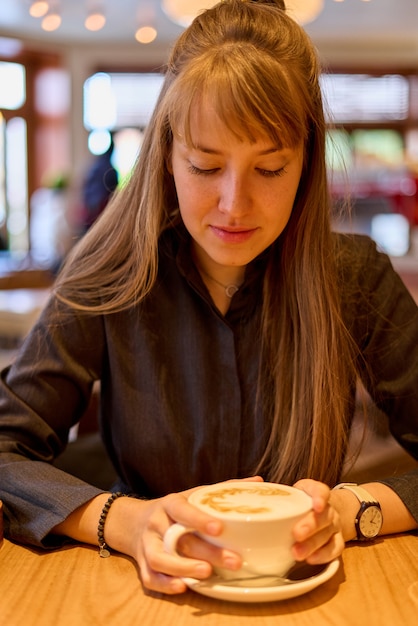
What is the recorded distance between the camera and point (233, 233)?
1143 millimetres

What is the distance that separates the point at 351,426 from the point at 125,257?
0.45 meters

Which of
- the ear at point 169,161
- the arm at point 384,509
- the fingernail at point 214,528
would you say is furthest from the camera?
the ear at point 169,161

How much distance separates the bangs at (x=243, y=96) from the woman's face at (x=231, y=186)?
0.01m

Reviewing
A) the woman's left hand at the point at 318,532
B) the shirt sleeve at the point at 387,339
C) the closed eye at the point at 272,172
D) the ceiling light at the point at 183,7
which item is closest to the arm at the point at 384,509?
the woman's left hand at the point at 318,532

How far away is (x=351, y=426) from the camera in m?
1.30

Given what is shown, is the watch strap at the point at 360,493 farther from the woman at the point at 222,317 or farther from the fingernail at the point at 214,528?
the fingernail at the point at 214,528

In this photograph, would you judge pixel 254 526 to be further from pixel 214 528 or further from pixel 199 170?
pixel 199 170

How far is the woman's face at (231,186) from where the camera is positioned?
1.09 m

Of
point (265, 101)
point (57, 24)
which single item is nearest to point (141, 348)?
point (265, 101)

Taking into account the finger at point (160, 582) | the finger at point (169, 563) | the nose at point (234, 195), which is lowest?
the finger at point (160, 582)

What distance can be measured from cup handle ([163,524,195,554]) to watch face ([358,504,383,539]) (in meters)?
0.29

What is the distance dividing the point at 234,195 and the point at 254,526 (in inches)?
18.8

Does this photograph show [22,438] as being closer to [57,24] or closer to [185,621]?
[185,621]

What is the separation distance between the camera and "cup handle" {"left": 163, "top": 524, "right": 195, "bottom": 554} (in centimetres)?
82
